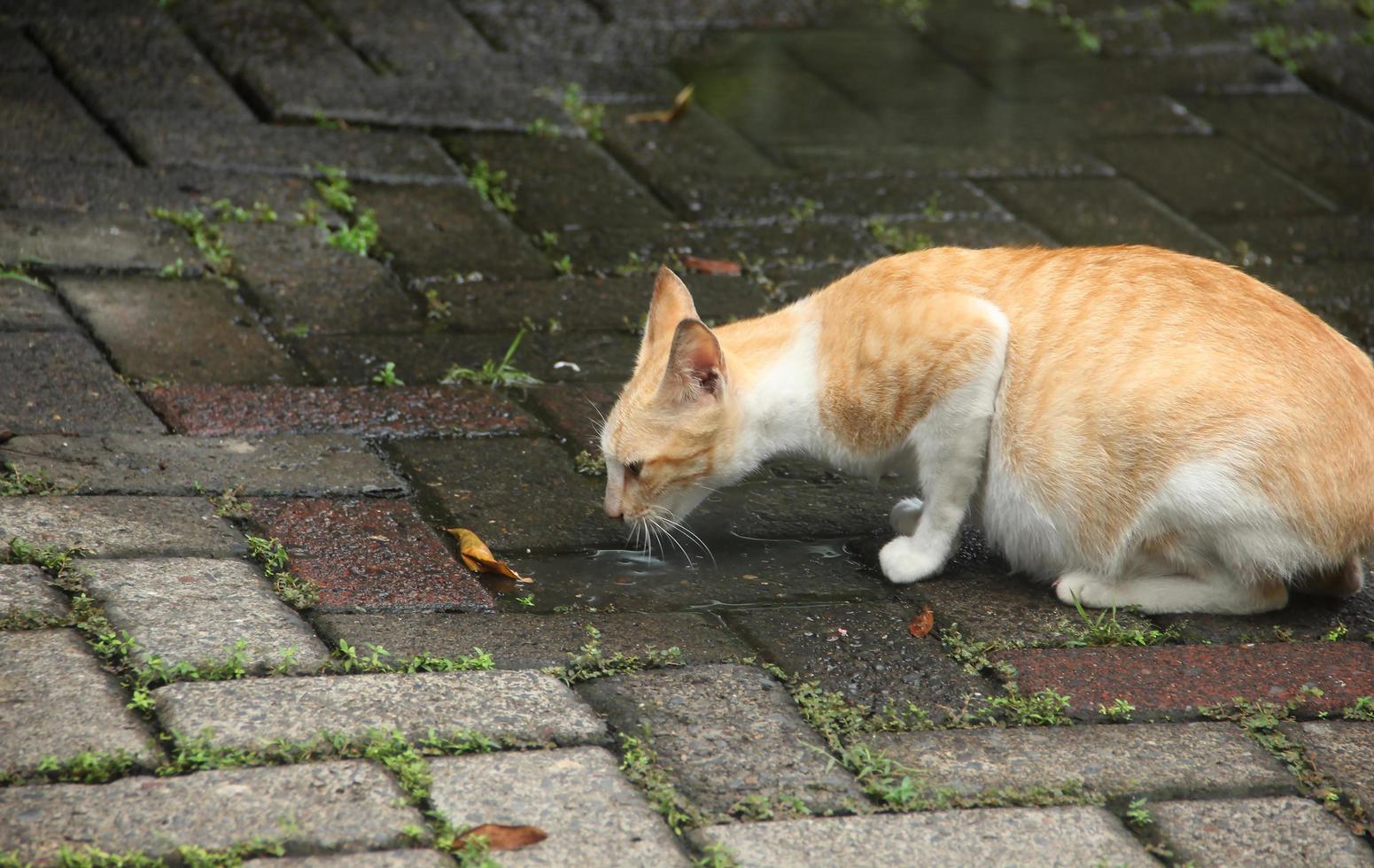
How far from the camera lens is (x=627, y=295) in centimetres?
493

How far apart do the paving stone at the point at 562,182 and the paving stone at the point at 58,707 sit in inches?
112

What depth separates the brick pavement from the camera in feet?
8.46

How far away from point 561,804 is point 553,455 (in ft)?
5.27

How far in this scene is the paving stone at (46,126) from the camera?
530 cm

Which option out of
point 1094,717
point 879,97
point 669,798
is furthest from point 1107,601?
point 879,97

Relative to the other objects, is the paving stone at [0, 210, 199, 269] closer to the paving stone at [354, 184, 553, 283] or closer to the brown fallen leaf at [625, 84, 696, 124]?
the paving stone at [354, 184, 553, 283]

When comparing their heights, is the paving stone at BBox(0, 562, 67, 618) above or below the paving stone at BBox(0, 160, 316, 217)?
below

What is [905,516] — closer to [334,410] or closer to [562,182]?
[334,410]

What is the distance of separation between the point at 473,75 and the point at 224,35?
1106 millimetres

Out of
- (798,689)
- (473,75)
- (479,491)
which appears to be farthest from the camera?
(473,75)

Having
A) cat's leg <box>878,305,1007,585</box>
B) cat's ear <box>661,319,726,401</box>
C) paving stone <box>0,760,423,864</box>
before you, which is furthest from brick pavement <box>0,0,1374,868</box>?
cat's ear <box>661,319,726,401</box>

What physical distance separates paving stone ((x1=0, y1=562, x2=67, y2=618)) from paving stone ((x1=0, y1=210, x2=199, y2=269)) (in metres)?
1.82

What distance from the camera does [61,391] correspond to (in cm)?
394

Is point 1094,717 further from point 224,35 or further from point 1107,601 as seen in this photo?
point 224,35
